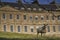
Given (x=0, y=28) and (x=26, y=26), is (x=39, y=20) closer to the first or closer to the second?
(x=26, y=26)

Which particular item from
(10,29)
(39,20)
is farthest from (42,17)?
(10,29)

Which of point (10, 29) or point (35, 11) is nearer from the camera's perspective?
point (10, 29)

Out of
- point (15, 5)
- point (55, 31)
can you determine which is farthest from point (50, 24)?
point (15, 5)

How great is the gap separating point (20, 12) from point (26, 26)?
11.3 ft

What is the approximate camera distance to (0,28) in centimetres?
4147

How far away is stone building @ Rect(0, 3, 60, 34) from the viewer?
42.9 m

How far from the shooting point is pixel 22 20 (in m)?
44.1

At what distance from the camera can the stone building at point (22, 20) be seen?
42875 mm

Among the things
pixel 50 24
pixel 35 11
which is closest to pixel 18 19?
pixel 35 11

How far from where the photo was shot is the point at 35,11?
45.4 meters

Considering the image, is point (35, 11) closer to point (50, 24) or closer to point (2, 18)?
point (50, 24)

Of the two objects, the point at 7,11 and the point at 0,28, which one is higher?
the point at 7,11

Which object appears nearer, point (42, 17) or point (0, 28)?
point (0, 28)

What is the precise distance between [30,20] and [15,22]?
348 centimetres
